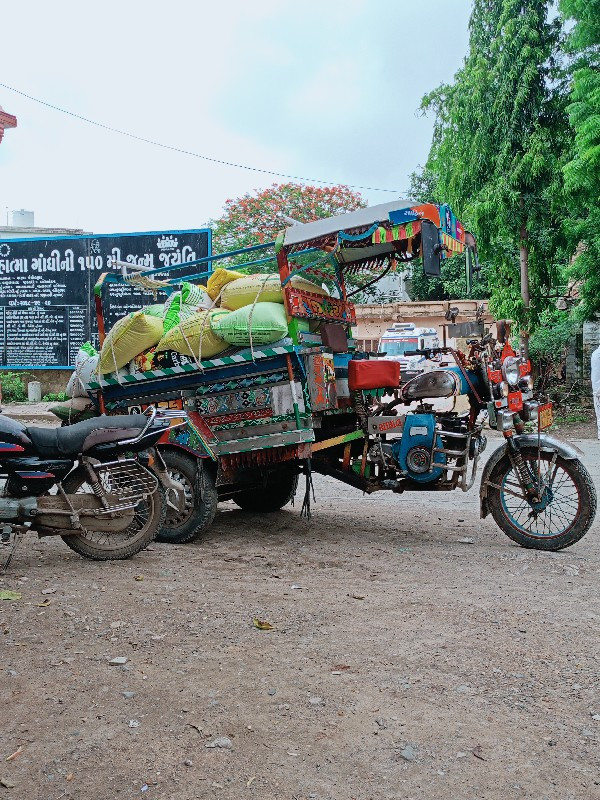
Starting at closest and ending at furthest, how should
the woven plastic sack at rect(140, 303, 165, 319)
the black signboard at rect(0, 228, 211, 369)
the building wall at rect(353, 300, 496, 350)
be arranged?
the woven plastic sack at rect(140, 303, 165, 319) → the black signboard at rect(0, 228, 211, 369) → the building wall at rect(353, 300, 496, 350)

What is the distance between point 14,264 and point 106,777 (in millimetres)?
15394

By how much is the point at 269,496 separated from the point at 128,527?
81.4 inches

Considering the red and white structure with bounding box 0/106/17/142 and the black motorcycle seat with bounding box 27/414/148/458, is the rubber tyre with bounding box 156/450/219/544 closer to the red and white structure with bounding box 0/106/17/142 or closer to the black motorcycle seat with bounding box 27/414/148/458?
the black motorcycle seat with bounding box 27/414/148/458

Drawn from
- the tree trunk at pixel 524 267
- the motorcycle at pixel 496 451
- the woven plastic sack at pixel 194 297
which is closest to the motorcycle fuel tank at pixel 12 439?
the woven plastic sack at pixel 194 297

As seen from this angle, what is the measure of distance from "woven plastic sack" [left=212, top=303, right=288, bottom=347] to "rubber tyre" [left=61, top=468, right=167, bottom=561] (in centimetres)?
130

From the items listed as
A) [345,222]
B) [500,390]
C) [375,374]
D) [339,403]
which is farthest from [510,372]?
[345,222]

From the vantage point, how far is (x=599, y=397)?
12797 mm

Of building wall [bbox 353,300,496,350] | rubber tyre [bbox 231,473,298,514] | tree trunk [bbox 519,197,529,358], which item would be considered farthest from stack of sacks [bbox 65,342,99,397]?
building wall [bbox 353,300,496,350]

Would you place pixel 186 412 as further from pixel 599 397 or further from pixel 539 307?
pixel 539 307

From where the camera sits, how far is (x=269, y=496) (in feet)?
23.8

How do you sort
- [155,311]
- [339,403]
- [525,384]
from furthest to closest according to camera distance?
[155,311]
[339,403]
[525,384]

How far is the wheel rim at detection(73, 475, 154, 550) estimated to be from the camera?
210 inches

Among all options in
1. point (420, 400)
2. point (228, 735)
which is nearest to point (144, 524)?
→ point (420, 400)

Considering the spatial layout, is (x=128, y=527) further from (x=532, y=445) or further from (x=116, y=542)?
(x=532, y=445)
